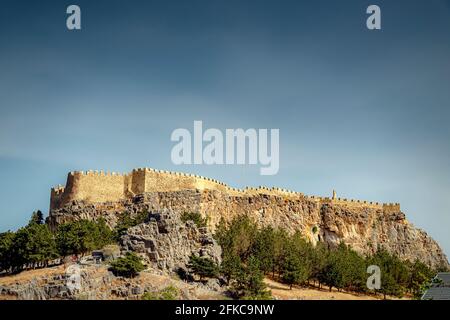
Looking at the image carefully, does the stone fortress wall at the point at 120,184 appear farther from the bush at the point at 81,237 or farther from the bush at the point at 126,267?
the bush at the point at 126,267

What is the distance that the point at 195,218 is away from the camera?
54000 millimetres

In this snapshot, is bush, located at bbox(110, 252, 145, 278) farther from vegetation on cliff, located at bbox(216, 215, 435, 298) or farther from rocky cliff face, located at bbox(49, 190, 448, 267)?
rocky cliff face, located at bbox(49, 190, 448, 267)

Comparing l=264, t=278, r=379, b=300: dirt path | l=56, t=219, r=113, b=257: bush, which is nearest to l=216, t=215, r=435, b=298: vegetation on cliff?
l=264, t=278, r=379, b=300: dirt path

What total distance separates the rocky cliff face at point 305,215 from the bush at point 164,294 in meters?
18.6

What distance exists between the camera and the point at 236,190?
63656 millimetres

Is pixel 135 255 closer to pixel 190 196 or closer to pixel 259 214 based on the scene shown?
pixel 190 196

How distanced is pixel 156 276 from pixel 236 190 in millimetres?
24378

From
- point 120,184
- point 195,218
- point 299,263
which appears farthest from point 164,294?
point 120,184

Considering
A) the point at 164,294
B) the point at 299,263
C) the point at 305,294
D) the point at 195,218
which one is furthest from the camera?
the point at 195,218

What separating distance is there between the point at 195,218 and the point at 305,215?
16.4 meters

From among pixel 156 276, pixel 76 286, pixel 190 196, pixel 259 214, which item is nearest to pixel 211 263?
pixel 156 276

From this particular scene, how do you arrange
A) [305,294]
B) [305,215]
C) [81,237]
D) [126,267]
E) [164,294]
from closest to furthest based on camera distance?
[164,294] < [126,267] < [305,294] < [81,237] < [305,215]

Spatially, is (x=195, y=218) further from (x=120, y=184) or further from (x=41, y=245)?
(x=41, y=245)
